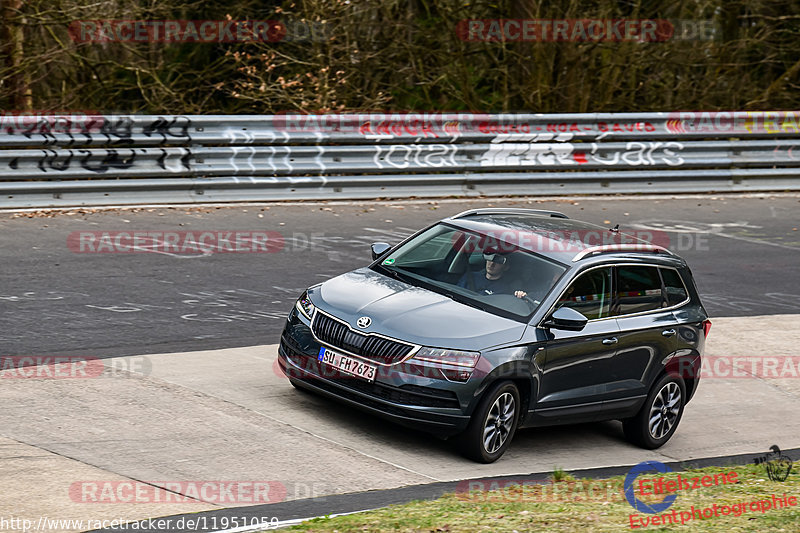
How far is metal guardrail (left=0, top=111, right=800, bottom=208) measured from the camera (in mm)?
15062

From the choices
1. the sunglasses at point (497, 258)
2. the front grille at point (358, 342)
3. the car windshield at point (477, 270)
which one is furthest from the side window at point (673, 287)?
the front grille at point (358, 342)

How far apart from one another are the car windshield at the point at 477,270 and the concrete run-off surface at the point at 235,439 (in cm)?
113

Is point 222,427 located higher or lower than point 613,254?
lower

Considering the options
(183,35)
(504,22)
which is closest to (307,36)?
(183,35)

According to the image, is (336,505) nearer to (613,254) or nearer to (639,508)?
(639,508)

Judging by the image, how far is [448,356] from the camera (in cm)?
762

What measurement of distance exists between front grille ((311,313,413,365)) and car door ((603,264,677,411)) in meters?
1.90

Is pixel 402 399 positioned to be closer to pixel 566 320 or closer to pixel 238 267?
pixel 566 320

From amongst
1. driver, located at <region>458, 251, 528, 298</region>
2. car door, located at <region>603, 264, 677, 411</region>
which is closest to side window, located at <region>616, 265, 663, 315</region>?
car door, located at <region>603, 264, 677, 411</region>

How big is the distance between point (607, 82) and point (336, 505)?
17382 millimetres

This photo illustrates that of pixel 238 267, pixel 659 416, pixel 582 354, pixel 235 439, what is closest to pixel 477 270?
pixel 582 354

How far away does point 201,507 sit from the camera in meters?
6.27

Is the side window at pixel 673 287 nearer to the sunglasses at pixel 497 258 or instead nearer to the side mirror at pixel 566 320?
the side mirror at pixel 566 320

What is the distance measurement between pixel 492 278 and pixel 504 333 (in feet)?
2.48
